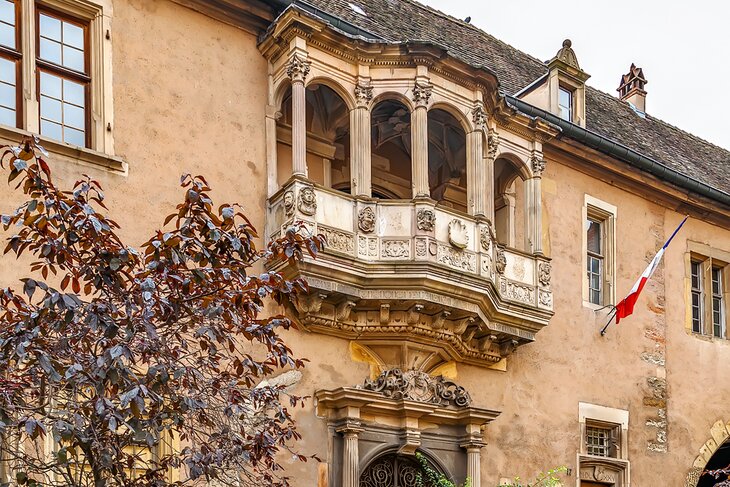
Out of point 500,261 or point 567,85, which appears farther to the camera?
point 567,85

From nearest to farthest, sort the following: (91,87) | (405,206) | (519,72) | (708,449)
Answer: (91,87) → (405,206) → (708,449) → (519,72)

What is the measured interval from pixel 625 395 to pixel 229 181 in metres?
7.11

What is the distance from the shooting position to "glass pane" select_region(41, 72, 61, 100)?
39.8 feet

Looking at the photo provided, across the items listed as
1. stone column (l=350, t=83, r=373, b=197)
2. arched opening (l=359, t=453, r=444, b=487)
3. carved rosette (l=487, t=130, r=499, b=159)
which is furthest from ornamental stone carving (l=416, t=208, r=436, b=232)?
arched opening (l=359, t=453, r=444, b=487)

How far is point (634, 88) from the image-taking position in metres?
23.4

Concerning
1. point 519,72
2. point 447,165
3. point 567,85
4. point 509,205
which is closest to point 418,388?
point 447,165

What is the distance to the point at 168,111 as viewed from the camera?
42.5 ft

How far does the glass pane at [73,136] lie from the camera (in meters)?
12.2

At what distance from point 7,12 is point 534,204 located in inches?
287

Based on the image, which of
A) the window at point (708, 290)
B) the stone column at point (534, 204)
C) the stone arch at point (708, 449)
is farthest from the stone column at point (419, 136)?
the stone arch at point (708, 449)

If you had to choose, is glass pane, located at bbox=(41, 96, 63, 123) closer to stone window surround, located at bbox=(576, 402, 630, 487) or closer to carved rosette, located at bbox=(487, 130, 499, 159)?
carved rosette, located at bbox=(487, 130, 499, 159)

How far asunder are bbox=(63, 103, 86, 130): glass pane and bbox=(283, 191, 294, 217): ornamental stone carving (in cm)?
240

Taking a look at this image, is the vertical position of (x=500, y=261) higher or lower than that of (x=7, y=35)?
lower

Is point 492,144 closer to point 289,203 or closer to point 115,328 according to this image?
point 289,203
